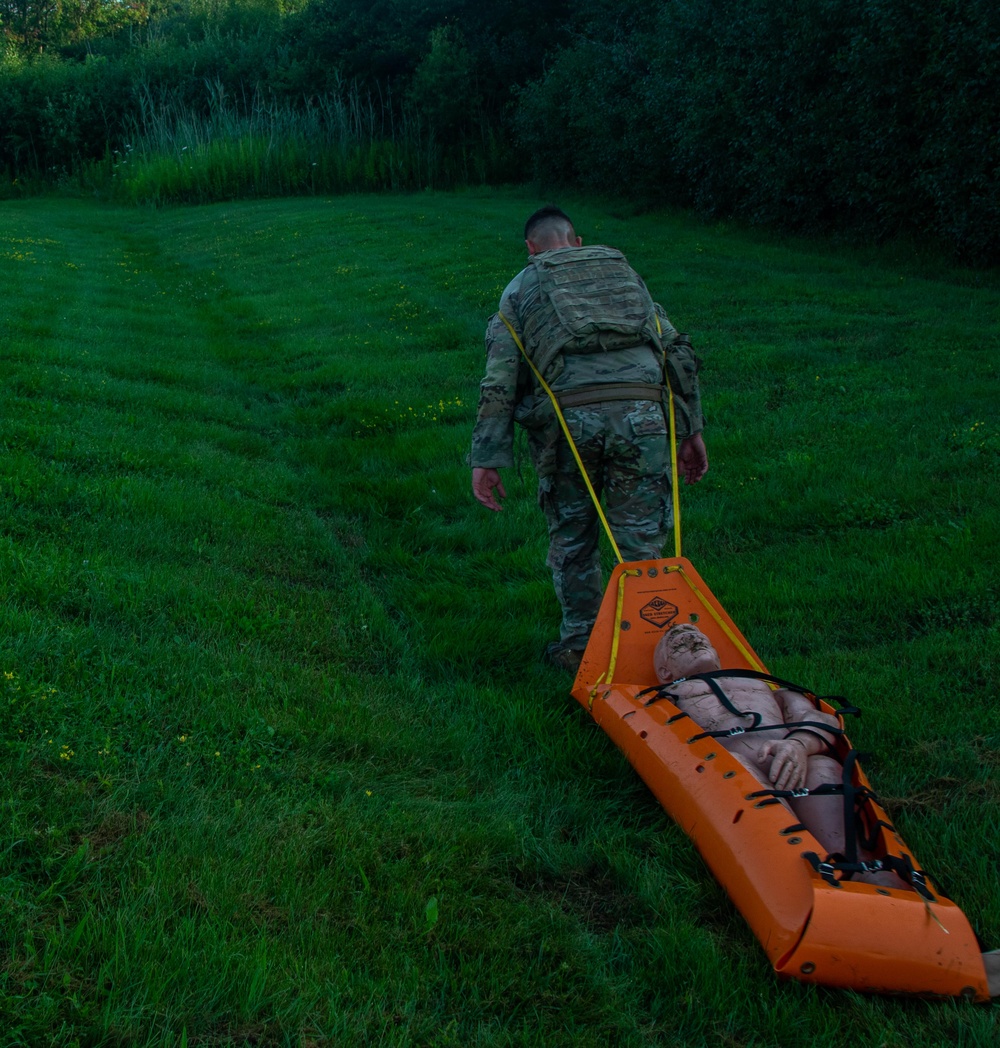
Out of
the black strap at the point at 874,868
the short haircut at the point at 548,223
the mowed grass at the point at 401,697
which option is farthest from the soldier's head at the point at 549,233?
the black strap at the point at 874,868

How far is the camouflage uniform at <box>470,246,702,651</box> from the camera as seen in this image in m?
4.75

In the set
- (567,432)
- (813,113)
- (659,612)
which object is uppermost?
(813,113)

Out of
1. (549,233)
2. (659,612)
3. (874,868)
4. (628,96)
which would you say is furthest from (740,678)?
(628,96)

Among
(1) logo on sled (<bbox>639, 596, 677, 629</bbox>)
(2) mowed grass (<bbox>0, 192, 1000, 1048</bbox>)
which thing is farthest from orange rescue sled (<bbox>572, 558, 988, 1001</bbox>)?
(1) logo on sled (<bbox>639, 596, 677, 629</bbox>)

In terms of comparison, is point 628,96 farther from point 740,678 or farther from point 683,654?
point 740,678

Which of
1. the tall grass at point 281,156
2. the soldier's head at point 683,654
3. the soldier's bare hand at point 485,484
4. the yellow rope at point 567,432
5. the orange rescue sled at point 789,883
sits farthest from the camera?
the tall grass at point 281,156

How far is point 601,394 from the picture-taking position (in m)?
4.75

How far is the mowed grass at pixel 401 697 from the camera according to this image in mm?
2824

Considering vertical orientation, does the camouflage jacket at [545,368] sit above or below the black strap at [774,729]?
above

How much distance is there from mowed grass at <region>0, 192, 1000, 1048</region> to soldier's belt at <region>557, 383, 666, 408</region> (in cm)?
139

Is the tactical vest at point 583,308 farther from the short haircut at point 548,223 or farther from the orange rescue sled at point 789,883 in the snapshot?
the orange rescue sled at point 789,883

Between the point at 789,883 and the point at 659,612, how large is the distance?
5.59ft

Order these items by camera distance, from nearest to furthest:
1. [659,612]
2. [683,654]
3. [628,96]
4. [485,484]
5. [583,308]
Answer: [683,654] < [659,612] < [583,308] < [485,484] < [628,96]

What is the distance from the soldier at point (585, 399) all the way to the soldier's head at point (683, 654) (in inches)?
24.8
